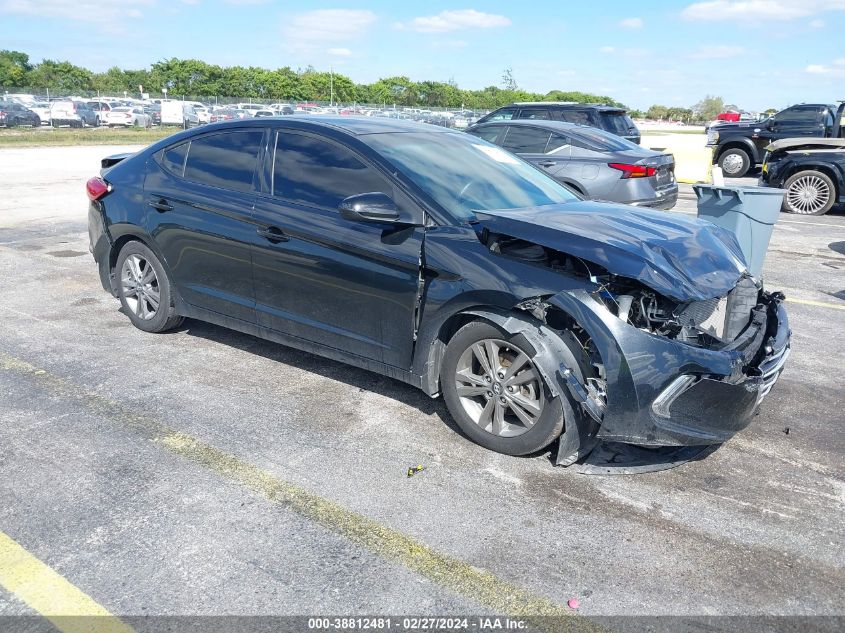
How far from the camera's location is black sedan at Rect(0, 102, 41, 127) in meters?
37.1

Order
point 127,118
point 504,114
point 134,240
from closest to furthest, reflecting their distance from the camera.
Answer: point 134,240 < point 504,114 < point 127,118

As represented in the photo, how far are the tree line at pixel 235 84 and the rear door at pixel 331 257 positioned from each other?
69704 mm

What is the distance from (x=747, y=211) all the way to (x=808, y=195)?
720 centimetres

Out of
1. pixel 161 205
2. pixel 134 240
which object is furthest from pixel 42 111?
pixel 161 205

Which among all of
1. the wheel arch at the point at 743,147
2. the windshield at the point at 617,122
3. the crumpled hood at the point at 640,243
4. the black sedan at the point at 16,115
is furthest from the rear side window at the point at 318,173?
the black sedan at the point at 16,115

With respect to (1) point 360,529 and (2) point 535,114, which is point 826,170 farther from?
(1) point 360,529

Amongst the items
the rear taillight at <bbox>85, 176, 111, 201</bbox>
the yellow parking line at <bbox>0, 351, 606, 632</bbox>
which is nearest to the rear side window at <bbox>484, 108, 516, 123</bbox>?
the rear taillight at <bbox>85, 176, 111, 201</bbox>

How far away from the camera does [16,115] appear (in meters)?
37.5

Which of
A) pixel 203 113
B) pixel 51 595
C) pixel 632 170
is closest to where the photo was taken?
pixel 51 595

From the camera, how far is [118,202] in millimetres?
5562

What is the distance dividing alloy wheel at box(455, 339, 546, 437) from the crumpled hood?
584mm

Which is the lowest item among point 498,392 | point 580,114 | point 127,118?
point 498,392

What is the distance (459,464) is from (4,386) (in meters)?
2.96

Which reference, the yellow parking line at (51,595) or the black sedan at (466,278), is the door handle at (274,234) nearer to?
the black sedan at (466,278)
